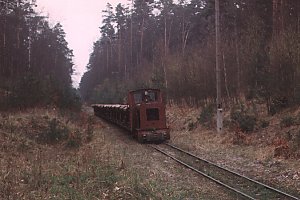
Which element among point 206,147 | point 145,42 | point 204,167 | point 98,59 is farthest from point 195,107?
point 98,59

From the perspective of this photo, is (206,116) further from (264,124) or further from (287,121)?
(287,121)

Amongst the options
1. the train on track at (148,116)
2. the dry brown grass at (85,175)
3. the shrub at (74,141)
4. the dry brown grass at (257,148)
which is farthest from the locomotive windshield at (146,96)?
the dry brown grass at (85,175)

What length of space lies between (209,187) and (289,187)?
1985mm

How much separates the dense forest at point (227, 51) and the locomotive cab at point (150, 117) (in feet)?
15.5

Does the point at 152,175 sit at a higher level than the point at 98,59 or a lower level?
lower

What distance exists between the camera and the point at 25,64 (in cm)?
3997

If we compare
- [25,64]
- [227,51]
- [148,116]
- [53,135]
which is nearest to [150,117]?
[148,116]

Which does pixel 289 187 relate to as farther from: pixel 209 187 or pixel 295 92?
pixel 295 92

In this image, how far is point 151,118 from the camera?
19906 mm

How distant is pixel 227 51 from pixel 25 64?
22859 mm

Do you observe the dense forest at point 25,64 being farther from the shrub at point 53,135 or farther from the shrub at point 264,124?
the shrub at point 264,124

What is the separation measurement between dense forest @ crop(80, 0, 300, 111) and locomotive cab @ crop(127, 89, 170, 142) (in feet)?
15.5

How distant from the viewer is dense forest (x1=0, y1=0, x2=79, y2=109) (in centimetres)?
2642

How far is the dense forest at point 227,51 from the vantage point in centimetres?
1716
